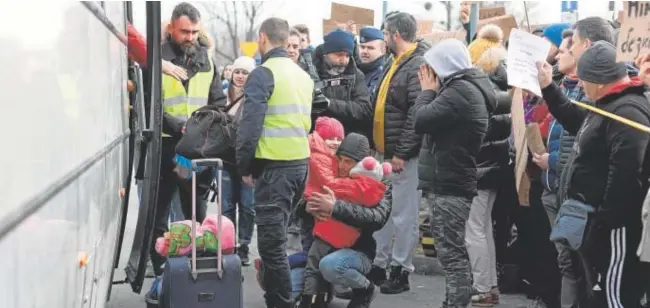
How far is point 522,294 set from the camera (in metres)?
7.61

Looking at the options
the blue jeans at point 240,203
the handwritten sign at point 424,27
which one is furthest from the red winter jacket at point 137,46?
the handwritten sign at point 424,27

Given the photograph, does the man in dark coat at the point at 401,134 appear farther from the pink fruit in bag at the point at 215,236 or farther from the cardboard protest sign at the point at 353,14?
the cardboard protest sign at the point at 353,14

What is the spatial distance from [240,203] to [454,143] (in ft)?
A: 11.1

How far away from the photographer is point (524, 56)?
5680 millimetres

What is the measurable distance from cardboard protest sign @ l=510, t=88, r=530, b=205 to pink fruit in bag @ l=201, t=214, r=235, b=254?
7.16 ft

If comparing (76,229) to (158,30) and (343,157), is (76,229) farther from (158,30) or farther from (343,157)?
(343,157)

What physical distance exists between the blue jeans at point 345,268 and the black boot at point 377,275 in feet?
4.57

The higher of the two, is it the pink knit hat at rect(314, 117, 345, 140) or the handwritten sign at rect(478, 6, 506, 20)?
the handwritten sign at rect(478, 6, 506, 20)

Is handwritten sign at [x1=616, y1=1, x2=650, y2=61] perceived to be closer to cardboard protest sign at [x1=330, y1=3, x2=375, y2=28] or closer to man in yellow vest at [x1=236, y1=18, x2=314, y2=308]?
man in yellow vest at [x1=236, y1=18, x2=314, y2=308]

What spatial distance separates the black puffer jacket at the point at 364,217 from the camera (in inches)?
247

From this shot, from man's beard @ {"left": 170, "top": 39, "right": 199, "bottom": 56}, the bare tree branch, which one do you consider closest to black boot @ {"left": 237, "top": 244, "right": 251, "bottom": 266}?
man's beard @ {"left": 170, "top": 39, "right": 199, "bottom": 56}

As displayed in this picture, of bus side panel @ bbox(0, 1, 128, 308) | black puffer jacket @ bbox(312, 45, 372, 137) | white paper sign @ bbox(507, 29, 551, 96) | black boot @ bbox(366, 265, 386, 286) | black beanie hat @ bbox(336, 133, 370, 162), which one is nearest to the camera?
bus side panel @ bbox(0, 1, 128, 308)

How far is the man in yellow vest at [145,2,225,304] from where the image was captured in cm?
722

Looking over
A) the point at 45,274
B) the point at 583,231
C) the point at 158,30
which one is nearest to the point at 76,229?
the point at 45,274
